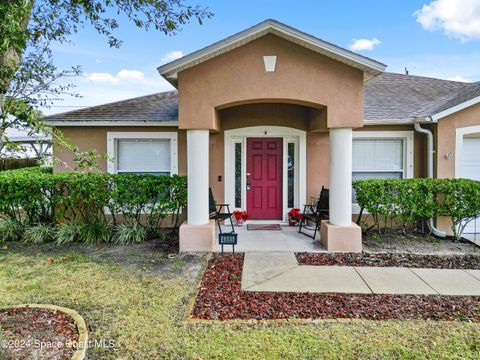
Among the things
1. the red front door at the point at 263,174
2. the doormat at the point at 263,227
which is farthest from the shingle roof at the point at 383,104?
the doormat at the point at 263,227

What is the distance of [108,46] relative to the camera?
5848 mm

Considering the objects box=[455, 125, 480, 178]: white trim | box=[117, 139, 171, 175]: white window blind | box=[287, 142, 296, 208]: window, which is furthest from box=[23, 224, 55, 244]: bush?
box=[455, 125, 480, 178]: white trim

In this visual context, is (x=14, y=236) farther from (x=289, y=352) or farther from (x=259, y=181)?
(x=289, y=352)

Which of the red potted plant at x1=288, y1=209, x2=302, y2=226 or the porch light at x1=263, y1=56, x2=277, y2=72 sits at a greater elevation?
the porch light at x1=263, y1=56, x2=277, y2=72

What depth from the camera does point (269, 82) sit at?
6027mm

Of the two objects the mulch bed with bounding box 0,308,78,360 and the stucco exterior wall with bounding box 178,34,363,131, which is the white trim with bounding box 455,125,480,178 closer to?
the stucco exterior wall with bounding box 178,34,363,131

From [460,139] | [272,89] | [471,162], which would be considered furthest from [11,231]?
[471,162]

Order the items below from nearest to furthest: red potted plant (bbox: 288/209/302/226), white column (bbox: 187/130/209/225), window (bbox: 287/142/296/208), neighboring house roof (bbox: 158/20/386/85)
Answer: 1. neighboring house roof (bbox: 158/20/386/85)
2. white column (bbox: 187/130/209/225)
3. red potted plant (bbox: 288/209/302/226)
4. window (bbox: 287/142/296/208)

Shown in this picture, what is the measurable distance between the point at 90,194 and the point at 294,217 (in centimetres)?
522

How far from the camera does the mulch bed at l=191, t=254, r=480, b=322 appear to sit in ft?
12.1

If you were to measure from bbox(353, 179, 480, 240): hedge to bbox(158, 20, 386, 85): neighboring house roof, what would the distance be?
104 inches

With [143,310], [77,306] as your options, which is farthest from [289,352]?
[77,306]

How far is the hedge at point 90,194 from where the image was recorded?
23.2 ft

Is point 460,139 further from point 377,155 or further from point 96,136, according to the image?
point 96,136
